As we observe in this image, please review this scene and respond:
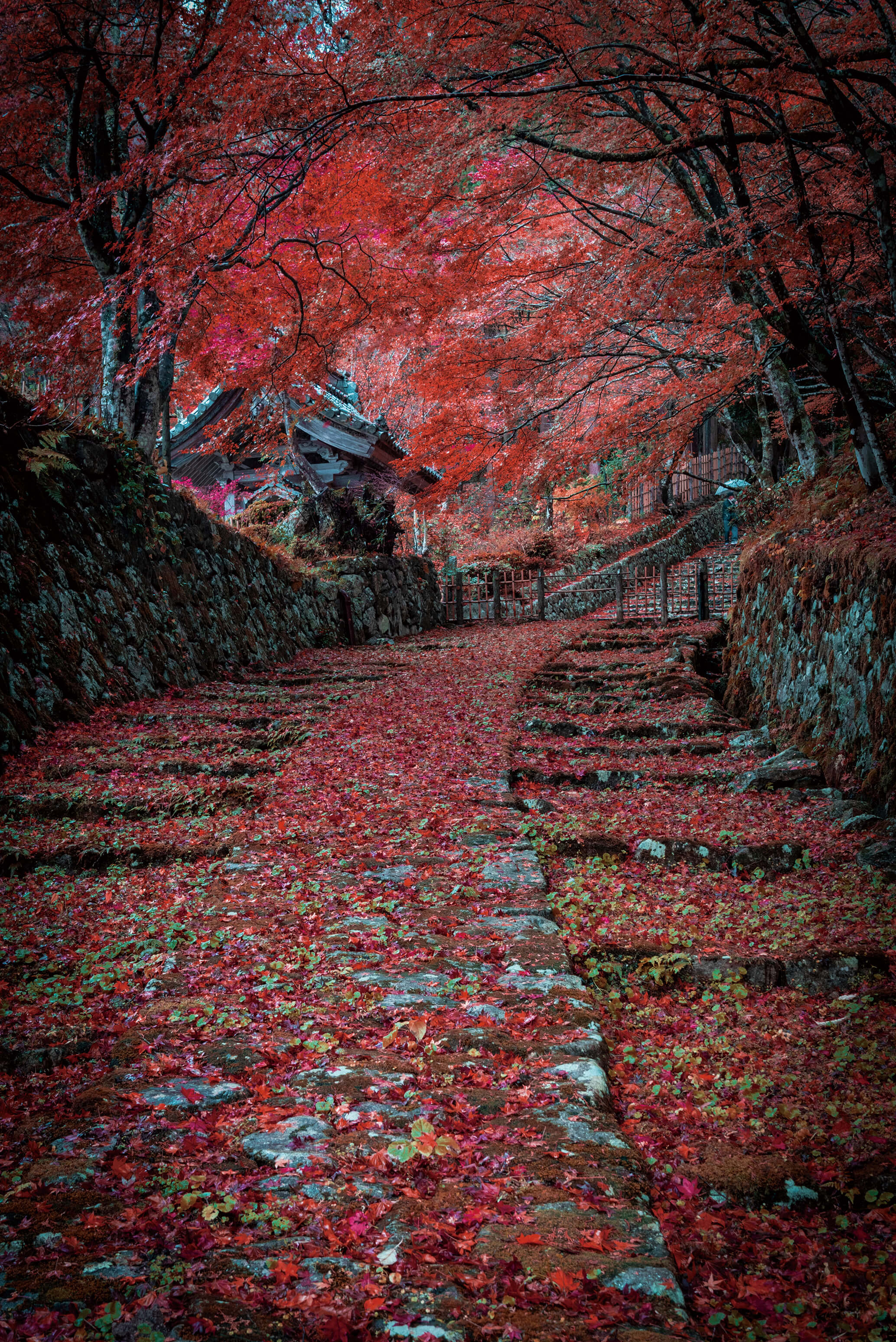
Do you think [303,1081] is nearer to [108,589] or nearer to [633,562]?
[108,589]

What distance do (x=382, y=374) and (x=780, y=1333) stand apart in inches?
902

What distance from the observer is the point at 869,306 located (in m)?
6.85

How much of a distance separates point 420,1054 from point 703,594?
46.8 ft

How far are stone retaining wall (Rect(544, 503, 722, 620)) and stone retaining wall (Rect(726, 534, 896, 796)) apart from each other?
891cm

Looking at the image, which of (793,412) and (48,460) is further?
(793,412)

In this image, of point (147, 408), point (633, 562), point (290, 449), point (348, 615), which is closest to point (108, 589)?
point (147, 408)

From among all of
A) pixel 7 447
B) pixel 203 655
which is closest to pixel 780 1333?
pixel 7 447

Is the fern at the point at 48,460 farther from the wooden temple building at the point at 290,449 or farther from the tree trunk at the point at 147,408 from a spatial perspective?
the wooden temple building at the point at 290,449

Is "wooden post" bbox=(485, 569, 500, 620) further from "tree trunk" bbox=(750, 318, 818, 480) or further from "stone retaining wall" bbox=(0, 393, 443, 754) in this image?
"tree trunk" bbox=(750, 318, 818, 480)

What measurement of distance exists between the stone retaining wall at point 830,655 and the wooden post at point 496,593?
12.3 m

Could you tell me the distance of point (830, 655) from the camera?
23.1 ft

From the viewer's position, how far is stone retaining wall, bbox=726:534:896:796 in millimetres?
5875

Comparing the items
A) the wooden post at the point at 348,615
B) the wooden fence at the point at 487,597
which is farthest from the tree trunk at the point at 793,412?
the wooden fence at the point at 487,597

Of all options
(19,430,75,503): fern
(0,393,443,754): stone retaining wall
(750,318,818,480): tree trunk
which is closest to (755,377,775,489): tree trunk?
(750,318,818,480): tree trunk
